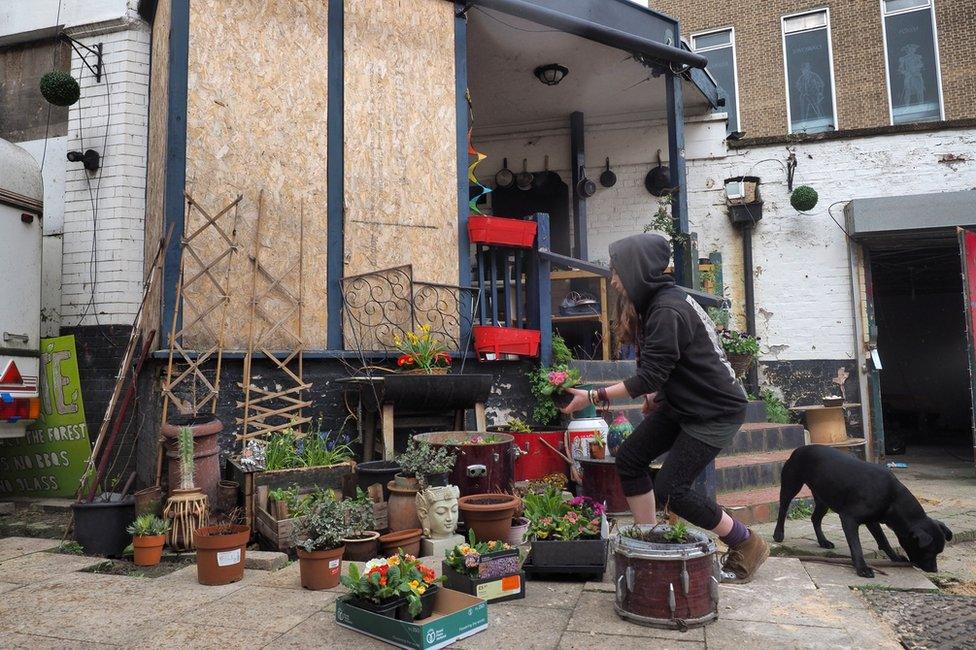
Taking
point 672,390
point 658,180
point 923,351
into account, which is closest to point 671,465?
point 672,390

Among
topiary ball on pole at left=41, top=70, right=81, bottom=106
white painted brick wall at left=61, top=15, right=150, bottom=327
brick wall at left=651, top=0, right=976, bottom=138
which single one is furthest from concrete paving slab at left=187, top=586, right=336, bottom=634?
brick wall at left=651, top=0, right=976, bottom=138

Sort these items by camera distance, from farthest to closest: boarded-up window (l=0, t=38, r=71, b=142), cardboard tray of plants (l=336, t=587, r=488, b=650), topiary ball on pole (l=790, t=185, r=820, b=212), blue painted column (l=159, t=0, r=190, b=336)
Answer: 1. topiary ball on pole (l=790, t=185, r=820, b=212)
2. boarded-up window (l=0, t=38, r=71, b=142)
3. blue painted column (l=159, t=0, r=190, b=336)
4. cardboard tray of plants (l=336, t=587, r=488, b=650)

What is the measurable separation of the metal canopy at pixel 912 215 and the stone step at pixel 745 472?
4595mm

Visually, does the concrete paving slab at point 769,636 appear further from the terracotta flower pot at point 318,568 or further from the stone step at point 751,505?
the stone step at point 751,505

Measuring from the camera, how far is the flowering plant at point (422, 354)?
17.9 feet

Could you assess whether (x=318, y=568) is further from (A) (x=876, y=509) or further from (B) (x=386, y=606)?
(A) (x=876, y=509)

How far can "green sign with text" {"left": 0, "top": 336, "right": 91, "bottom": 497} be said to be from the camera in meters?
6.20

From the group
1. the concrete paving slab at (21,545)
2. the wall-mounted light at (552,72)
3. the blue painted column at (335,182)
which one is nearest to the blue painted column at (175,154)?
the blue painted column at (335,182)

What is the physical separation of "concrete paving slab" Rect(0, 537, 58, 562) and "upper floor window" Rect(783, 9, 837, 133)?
14454mm

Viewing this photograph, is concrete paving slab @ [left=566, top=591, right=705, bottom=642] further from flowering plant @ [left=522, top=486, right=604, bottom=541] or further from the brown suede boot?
the brown suede boot

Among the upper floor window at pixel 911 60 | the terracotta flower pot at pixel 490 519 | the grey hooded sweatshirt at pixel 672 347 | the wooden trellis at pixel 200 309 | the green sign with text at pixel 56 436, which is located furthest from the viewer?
the upper floor window at pixel 911 60

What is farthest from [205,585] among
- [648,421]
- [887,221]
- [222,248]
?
[887,221]

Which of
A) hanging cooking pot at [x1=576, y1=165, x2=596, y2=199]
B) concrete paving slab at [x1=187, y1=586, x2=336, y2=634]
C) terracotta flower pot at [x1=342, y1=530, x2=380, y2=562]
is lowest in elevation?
concrete paving slab at [x1=187, y1=586, x2=336, y2=634]

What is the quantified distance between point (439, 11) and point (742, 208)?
523 centimetres
